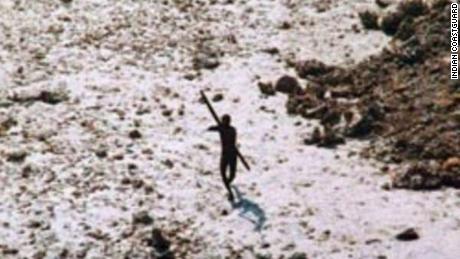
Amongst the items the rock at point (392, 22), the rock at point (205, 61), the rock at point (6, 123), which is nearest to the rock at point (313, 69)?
the rock at point (205, 61)

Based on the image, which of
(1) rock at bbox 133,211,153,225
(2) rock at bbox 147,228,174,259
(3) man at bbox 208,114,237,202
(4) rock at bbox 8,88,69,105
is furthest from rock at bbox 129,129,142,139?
(2) rock at bbox 147,228,174,259

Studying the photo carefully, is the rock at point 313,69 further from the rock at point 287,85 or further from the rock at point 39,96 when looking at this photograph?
the rock at point 39,96

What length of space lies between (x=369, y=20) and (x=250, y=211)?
448 inches

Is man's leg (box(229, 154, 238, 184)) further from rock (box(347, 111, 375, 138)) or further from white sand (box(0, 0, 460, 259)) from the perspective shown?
rock (box(347, 111, 375, 138))

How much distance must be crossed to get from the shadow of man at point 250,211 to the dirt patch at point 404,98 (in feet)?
9.98

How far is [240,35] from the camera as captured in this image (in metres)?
27.4

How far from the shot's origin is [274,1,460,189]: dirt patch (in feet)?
61.5

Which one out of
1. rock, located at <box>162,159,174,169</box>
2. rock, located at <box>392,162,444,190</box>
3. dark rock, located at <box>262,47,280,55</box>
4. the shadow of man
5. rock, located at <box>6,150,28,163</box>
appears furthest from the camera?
dark rock, located at <box>262,47,280,55</box>

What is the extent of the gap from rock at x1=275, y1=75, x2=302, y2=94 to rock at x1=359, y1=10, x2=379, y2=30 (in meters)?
4.35

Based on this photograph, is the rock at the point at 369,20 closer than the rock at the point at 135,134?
No

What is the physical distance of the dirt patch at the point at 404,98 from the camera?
1875cm

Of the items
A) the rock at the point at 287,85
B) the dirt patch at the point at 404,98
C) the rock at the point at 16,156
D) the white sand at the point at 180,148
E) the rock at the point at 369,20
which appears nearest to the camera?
the white sand at the point at 180,148

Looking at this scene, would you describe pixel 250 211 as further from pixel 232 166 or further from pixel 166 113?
pixel 166 113

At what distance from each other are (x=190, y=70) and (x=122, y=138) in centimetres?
482
